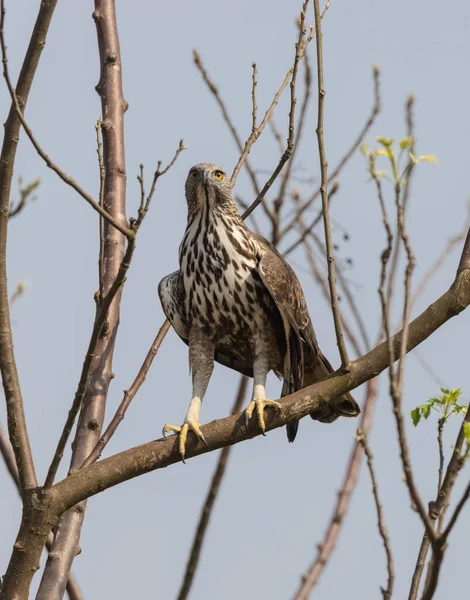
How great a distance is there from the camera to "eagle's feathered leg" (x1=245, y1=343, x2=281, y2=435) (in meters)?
4.74

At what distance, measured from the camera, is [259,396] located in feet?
16.6

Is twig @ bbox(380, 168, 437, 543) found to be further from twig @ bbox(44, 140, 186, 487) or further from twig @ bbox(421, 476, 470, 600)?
twig @ bbox(44, 140, 186, 487)

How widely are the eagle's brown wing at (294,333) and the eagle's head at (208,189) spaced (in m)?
0.31

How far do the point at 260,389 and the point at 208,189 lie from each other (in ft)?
4.32

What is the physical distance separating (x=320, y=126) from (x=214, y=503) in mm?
2246

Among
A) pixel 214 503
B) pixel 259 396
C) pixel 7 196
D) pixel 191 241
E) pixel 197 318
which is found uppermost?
pixel 191 241

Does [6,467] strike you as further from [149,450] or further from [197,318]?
[197,318]

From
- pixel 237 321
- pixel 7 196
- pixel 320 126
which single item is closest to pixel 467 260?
pixel 320 126

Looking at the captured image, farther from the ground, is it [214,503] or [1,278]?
[1,278]

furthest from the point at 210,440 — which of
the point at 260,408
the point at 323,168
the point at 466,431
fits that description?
the point at 466,431

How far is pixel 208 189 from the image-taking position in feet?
19.2

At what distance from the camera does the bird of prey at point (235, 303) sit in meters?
5.57

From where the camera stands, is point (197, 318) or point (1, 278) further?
point (197, 318)

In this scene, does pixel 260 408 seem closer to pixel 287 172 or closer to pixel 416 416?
pixel 416 416
